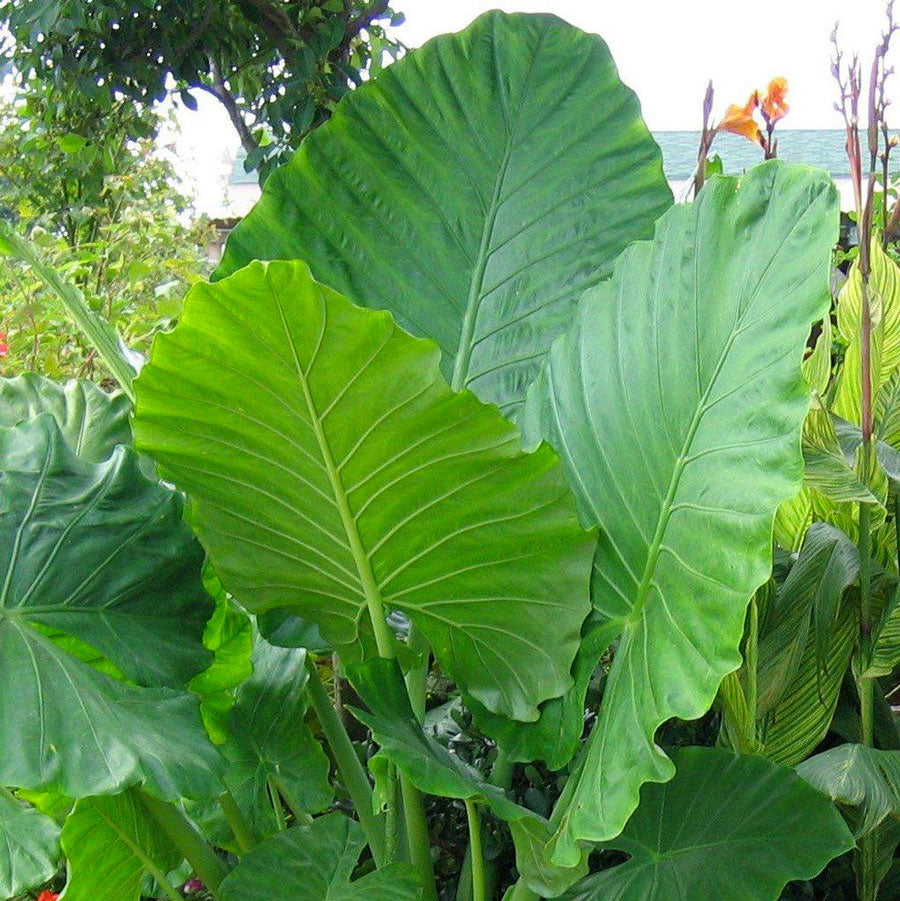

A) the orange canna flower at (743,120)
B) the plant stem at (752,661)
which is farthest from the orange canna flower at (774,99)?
the plant stem at (752,661)

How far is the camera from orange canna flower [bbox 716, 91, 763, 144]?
1166mm

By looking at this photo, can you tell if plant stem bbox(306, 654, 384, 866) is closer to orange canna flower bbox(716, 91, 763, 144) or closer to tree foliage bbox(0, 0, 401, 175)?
orange canna flower bbox(716, 91, 763, 144)

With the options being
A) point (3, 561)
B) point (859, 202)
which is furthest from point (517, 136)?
point (3, 561)

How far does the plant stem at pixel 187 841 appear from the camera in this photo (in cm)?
99

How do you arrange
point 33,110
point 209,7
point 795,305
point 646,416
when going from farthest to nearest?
point 33,110, point 209,7, point 646,416, point 795,305

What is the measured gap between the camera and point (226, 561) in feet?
2.78

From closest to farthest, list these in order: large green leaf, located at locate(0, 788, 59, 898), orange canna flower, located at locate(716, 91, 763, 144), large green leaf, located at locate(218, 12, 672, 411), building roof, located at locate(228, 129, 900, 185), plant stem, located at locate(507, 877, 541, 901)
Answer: large green leaf, located at locate(0, 788, 59, 898) → plant stem, located at locate(507, 877, 541, 901) → large green leaf, located at locate(218, 12, 672, 411) → orange canna flower, located at locate(716, 91, 763, 144) → building roof, located at locate(228, 129, 900, 185)

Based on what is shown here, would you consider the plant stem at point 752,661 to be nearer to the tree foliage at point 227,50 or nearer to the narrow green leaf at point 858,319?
the narrow green leaf at point 858,319

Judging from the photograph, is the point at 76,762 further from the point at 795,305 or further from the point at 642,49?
the point at 642,49

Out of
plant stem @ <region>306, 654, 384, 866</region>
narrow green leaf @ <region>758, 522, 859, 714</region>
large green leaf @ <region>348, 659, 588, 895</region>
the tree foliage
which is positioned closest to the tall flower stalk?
narrow green leaf @ <region>758, 522, 859, 714</region>

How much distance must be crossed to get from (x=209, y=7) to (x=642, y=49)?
2.72 feet

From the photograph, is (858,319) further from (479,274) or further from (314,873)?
(314,873)

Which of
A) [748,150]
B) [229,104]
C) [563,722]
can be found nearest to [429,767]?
[563,722]

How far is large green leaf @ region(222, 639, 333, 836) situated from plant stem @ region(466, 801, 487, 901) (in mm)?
192
